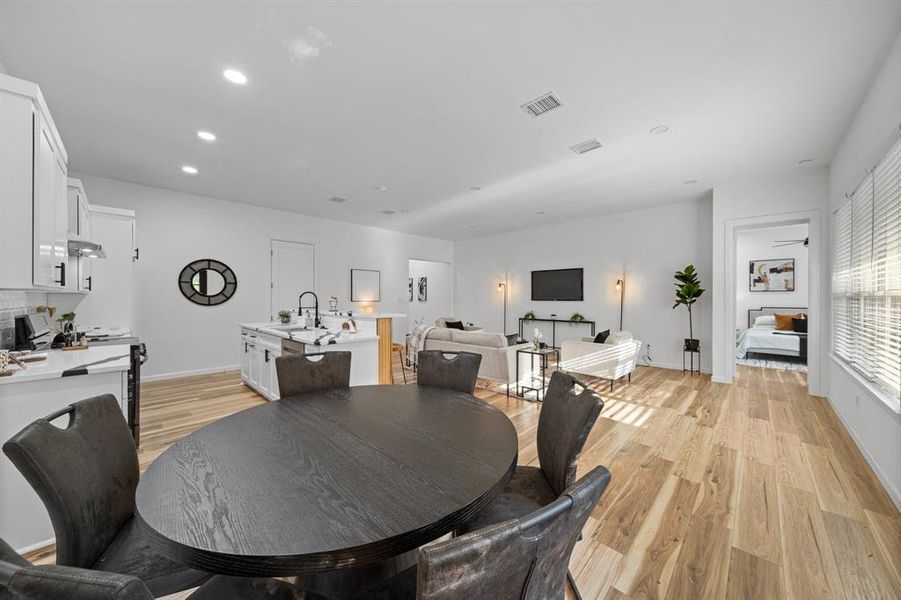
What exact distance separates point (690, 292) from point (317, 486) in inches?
248

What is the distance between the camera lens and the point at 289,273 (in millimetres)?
6574

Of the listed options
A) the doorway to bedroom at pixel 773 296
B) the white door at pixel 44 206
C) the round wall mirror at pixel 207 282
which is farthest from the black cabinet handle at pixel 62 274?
the doorway to bedroom at pixel 773 296

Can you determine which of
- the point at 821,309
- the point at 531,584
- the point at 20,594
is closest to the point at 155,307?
the point at 20,594

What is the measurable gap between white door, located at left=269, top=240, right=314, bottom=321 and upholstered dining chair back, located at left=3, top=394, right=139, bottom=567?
5.41m

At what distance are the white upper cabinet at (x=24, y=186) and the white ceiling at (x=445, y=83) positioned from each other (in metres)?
0.68

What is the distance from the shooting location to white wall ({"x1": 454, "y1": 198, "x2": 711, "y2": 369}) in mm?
6125

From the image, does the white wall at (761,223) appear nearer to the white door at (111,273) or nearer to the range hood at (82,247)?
the range hood at (82,247)

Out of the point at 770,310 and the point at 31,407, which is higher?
the point at 770,310

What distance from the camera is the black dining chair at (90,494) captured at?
98 centimetres

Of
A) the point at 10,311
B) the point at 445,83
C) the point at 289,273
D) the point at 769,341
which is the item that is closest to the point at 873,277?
the point at 445,83

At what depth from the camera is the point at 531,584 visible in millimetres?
659

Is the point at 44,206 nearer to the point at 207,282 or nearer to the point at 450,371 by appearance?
the point at 450,371

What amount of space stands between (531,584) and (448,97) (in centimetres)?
307

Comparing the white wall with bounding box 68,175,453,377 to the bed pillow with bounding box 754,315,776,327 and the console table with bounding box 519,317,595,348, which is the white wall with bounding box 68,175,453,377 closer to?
the console table with bounding box 519,317,595,348
